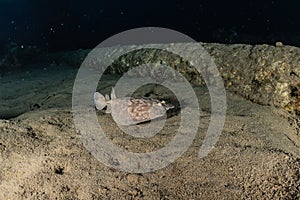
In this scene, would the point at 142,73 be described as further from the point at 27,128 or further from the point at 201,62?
the point at 27,128

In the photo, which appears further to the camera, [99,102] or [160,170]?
[99,102]

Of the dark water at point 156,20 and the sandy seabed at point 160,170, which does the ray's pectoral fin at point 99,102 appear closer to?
the sandy seabed at point 160,170

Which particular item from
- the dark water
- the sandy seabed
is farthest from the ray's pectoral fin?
the dark water

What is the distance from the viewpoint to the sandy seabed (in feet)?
7.96

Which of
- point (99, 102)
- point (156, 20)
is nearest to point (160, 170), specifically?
point (99, 102)

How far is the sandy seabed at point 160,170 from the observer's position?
7.96 ft

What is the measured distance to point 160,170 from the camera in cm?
281

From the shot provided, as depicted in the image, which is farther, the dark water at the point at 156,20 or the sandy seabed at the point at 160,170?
the dark water at the point at 156,20

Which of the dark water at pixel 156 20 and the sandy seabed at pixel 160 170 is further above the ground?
the dark water at pixel 156 20

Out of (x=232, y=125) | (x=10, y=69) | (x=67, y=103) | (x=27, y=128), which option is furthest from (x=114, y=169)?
(x=10, y=69)

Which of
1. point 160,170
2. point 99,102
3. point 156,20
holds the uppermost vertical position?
point 156,20

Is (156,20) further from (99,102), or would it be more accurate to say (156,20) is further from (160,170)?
(160,170)

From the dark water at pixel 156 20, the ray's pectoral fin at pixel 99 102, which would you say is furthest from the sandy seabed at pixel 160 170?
the dark water at pixel 156 20

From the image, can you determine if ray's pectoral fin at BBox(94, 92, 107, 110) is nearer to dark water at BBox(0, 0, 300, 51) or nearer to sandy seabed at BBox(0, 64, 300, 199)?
sandy seabed at BBox(0, 64, 300, 199)
